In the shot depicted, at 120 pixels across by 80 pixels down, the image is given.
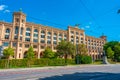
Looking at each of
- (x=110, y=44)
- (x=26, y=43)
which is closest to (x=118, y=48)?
(x=110, y=44)

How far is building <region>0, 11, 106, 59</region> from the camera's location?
74188 mm

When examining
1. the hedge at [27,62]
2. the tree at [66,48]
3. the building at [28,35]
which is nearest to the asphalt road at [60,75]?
the hedge at [27,62]

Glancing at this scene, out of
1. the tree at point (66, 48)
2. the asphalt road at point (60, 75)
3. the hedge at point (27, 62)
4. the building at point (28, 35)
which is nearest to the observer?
the asphalt road at point (60, 75)

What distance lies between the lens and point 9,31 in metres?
74.9

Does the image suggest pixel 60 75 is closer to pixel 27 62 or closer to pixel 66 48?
pixel 27 62

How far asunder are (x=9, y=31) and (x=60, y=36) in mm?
30457

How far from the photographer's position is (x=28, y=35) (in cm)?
8081

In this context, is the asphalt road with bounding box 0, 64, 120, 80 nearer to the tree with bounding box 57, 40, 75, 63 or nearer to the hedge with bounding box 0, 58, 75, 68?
the hedge with bounding box 0, 58, 75, 68

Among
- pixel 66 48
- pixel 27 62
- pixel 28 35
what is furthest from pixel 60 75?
pixel 28 35

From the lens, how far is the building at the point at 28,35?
7419cm

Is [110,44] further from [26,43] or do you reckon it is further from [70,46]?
[26,43]

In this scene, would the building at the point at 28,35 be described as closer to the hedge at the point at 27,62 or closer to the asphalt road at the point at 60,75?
the hedge at the point at 27,62

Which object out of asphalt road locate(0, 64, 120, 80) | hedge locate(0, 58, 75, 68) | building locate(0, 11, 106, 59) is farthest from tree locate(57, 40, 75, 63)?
asphalt road locate(0, 64, 120, 80)

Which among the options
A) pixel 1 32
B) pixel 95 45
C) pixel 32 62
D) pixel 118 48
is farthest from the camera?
pixel 95 45
